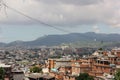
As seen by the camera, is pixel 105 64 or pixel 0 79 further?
pixel 105 64

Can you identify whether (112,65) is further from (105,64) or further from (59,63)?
(59,63)

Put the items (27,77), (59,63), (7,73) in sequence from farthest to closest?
(59,63), (27,77), (7,73)

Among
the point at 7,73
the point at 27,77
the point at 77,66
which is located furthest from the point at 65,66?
the point at 7,73

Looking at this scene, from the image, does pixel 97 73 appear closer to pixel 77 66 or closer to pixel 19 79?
pixel 77 66

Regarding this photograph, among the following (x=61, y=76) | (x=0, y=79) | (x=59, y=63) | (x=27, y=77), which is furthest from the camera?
(x=59, y=63)

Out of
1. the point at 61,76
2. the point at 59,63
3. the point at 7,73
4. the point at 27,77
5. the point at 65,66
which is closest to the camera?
the point at 7,73

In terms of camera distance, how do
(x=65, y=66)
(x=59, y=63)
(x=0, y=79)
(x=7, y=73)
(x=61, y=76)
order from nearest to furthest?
1. (x=0, y=79)
2. (x=7, y=73)
3. (x=61, y=76)
4. (x=65, y=66)
5. (x=59, y=63)

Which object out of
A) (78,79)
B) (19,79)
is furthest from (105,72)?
(19,79)

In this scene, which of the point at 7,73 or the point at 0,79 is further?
the point at 7,73
